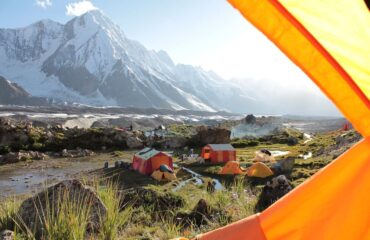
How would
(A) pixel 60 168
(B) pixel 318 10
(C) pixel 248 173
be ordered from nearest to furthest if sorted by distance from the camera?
(B) pixel 318 10
(C) pixel 248 173
(A) pixel 60 168

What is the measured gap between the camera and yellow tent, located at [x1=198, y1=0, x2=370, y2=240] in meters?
2.63

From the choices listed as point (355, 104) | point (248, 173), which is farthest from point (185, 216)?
point (248, 173)

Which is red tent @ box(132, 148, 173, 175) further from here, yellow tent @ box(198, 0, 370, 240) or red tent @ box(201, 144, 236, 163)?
yellow tent @ box(198, 0, 370, 240)

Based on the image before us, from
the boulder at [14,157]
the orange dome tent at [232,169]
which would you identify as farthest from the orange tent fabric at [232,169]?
the boulder at [14,157]

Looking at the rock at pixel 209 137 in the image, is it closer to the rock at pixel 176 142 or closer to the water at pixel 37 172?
the rock at pixel 176 142

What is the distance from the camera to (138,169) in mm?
30594

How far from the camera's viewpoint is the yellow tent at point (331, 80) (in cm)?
263

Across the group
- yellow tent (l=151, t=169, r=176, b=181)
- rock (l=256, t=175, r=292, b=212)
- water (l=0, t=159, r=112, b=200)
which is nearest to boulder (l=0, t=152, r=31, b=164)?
water (l=0, t=159, r=112, b=200)

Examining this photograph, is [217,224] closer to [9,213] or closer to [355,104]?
[9,213]

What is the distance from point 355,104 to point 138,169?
2845 cm

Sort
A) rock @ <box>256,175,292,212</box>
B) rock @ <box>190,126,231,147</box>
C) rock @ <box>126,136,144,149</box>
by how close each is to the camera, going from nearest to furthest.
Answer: rock @ <box>256,175,292,212</box> → rock @ <box>126,136,144,149</box> → rock @ <box>190,126,231,147</box>

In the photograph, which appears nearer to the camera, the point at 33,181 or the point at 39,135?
the point at 33,181

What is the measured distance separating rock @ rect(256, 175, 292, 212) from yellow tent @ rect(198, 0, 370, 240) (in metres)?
4.99

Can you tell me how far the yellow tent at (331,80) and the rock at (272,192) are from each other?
499 centimetres
